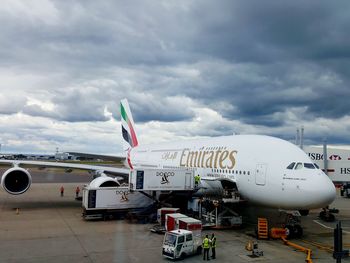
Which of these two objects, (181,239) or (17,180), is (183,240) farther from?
(17,180)

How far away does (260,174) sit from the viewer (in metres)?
15.3

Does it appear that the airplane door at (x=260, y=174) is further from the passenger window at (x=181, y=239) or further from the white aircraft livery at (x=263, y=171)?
the passenger window at (x=181, y=239)

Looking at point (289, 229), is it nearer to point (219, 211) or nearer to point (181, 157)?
point (219, 211)

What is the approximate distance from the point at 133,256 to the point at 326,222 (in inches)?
500

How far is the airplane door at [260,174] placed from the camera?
15.2 metres

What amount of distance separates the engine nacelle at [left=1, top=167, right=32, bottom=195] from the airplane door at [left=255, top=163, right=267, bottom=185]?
44.7 ft

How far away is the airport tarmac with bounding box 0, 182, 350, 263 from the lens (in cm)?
1205

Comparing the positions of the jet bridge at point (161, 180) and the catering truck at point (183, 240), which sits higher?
the jet bridge at point (161, 180)

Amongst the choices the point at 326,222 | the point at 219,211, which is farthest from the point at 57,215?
the point at 326,222

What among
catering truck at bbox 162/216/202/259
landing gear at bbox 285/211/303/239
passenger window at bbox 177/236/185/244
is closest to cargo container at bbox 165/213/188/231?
catering truck at bbox 162/216/202/259

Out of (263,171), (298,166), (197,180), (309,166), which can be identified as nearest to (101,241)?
(197,180)

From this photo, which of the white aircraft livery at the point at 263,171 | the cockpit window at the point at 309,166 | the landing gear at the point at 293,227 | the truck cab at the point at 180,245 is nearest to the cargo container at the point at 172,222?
the truck cab at the point at 180,245

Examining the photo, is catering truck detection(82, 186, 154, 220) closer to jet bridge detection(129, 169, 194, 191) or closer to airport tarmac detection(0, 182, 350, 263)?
airport tarmac detection(0, 182, 350, 263)

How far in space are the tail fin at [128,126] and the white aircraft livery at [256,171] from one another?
12888 mm
